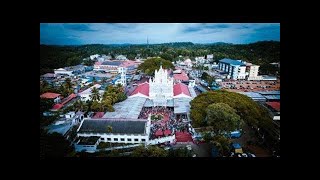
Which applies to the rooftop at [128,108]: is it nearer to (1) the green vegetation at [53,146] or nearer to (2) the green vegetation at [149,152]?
(2) the green vegetation at [149,152]

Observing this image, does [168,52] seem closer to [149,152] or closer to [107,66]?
[107,66]

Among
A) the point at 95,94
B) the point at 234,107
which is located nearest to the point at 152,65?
the point at 95,94

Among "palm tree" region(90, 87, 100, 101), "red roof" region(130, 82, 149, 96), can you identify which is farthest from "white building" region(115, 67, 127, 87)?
"palm tree" region(90, 87, 100, 101)

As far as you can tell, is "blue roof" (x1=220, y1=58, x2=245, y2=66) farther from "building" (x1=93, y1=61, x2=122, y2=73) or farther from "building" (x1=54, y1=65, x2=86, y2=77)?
"building" (x1=54, y1=65, x2=86, y2=77)

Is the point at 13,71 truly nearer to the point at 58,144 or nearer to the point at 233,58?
the point at 58,144

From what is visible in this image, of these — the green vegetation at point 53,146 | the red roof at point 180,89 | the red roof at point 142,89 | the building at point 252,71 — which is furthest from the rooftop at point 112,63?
the building at point 252,71
